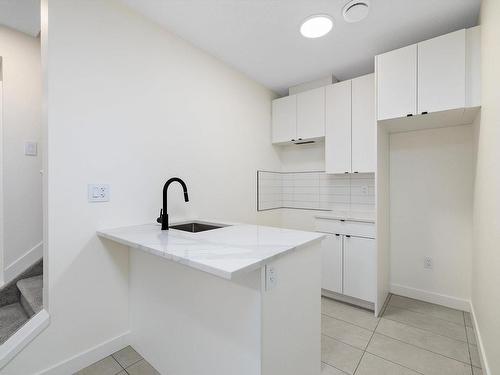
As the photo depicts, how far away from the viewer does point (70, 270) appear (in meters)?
1.47

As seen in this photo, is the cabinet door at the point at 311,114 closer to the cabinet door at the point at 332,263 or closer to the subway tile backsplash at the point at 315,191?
the subway tile backsplash at the point at 315,191

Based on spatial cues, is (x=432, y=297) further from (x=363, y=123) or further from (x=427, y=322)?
(x=363, y=123)

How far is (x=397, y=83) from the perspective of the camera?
1.97m

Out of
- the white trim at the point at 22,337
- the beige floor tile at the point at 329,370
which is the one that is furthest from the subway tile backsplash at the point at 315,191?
the white trim at the point at 22,337

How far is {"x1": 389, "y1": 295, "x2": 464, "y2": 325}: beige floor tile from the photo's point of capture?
210 cm

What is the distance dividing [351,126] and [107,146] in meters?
2.26

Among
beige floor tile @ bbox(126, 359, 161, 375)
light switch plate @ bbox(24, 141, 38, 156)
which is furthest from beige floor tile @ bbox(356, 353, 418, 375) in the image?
light switch plate @ bbox(24, 141, 38, 156)

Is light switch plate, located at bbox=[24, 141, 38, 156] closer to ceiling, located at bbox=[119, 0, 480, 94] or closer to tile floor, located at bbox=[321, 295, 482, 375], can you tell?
ceiling, located at bbox=[119, 0, 480, 94]

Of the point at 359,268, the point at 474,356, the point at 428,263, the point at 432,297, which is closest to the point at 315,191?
the point at 359,268

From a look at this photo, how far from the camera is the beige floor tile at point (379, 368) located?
4.86 feet

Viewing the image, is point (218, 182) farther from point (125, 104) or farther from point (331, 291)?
point (331, 291)

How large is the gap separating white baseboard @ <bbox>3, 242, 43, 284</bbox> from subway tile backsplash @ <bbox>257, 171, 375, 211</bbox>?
2.23 metres

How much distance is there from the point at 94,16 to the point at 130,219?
1373 millimetres

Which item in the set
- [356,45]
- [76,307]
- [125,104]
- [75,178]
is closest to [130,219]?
[75,178]
